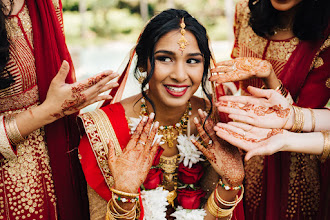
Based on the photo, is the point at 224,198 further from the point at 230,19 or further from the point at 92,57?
the point at 230,19

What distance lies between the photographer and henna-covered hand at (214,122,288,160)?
1.63m

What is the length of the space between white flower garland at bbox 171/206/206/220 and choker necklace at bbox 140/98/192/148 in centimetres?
38

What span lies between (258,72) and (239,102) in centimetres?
20

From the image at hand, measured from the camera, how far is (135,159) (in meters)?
1.61

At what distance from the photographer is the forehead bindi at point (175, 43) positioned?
69.6 inches

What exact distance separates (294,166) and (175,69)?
96 cm

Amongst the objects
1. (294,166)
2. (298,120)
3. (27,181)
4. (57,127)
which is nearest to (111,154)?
(57,127)

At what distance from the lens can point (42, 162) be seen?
1.70 m

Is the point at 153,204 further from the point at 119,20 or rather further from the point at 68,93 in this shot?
the point at 119,20

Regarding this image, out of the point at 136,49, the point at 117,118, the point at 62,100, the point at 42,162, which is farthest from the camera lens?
the point at 136,49

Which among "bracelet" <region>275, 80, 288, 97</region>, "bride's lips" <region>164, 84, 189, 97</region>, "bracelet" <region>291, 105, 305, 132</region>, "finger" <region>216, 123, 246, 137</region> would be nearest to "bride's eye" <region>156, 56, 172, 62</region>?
"bride's lips" <region>164, 84, 189, 97</region>

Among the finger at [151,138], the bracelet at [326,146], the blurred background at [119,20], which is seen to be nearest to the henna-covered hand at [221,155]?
the finger at [151,138]

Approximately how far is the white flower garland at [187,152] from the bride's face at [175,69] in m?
0.24

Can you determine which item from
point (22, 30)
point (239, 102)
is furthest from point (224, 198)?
point (22, 30)
